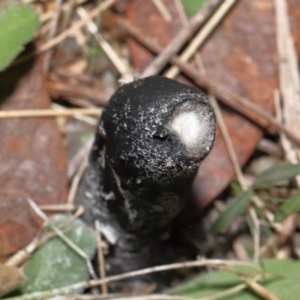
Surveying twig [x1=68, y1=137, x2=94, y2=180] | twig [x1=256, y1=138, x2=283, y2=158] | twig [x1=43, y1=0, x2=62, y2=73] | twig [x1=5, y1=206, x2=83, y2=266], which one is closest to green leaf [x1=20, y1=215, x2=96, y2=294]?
twig [x1=5, y1=206, x2=83, y2=266]

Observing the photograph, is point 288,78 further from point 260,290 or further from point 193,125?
point 193,125

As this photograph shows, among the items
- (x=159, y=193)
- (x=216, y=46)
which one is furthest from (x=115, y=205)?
(x=216, y=46)

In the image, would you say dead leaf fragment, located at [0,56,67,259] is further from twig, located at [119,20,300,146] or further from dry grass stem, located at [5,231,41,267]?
twig, located at [119,20,300,146]

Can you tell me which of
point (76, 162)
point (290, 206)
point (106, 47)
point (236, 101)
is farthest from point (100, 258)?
point (106, 47)

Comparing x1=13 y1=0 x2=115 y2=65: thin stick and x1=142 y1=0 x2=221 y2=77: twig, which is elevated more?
x1=13 y1=0 x2=115 y2=65: thin stick

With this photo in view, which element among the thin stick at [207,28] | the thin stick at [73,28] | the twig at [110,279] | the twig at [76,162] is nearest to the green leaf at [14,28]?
the thin stick at [73,28]

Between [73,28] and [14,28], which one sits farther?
[73,28]

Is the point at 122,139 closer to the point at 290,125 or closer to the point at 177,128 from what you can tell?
the point at 177,128
